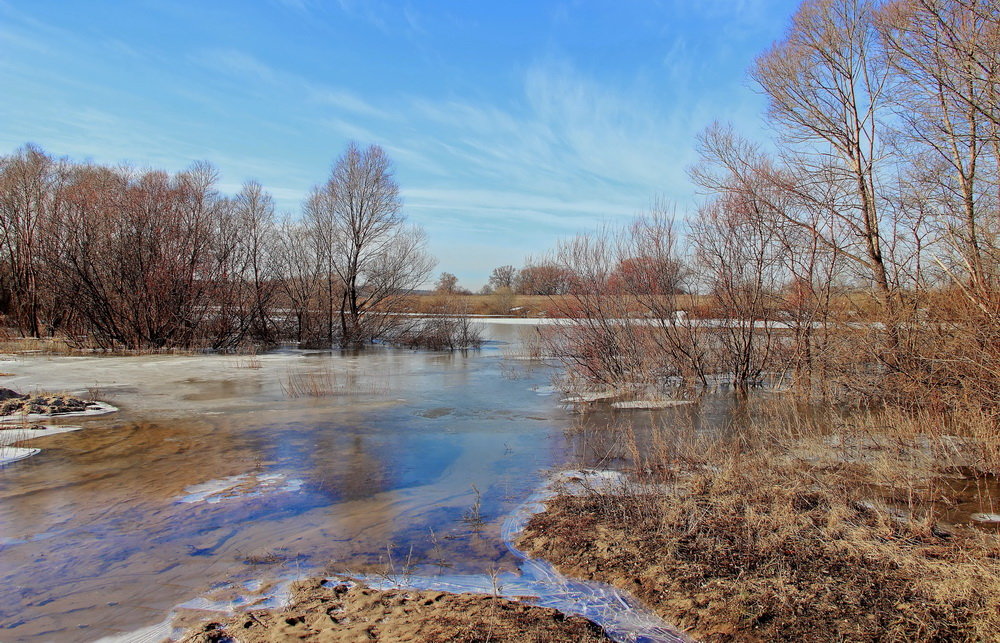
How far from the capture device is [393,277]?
29.2 metres

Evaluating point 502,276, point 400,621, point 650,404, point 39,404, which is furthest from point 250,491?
point 502,276

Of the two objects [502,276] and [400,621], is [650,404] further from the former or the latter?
[502,276]

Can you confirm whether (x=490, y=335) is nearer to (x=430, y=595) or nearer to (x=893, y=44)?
(x=893, y=44)

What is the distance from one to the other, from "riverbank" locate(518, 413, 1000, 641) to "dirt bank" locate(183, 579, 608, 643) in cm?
78

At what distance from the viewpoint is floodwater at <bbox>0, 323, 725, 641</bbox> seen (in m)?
4.30

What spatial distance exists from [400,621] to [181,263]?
22.5 metres

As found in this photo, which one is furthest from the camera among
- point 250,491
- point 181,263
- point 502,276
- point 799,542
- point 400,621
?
point 502,276

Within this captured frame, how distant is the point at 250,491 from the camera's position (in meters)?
6.52

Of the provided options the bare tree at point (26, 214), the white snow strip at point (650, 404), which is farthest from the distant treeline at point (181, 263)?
the white snow strip at point (650, 404)

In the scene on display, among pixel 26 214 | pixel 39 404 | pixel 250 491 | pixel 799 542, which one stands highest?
pixel 26 214

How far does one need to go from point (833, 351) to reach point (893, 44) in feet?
17.4

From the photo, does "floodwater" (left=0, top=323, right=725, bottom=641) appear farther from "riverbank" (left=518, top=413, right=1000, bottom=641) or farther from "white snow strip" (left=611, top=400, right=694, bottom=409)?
"riverbank" (left=518, top=413, right=1000, bottom=641)

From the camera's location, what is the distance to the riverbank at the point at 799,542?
3518 millimetres

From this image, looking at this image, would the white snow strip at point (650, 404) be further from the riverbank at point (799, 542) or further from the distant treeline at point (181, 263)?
the distant treeline at point (181, 263)
